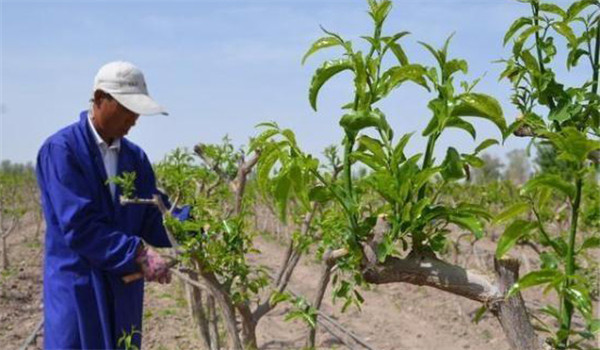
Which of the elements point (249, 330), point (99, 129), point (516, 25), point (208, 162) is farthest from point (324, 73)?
point (99, 129)

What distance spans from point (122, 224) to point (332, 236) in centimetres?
131

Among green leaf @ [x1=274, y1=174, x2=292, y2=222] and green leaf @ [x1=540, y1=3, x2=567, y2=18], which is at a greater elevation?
green leaf @ [x1=540, y1=3, x2=567, y2=18]

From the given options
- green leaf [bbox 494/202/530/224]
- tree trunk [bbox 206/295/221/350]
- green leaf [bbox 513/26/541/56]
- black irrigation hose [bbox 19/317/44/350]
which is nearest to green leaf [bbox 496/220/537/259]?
green leaf [bbox 494/202/530/224]

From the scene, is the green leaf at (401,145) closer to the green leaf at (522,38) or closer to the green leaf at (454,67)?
the green leaf at (454,67)

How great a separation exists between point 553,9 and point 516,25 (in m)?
0.07

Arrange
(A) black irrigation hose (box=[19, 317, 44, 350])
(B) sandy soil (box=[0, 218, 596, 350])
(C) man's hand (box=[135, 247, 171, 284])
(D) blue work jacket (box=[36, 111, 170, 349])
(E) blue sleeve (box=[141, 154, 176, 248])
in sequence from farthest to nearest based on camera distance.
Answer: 1. (B) sandy soil (box=[0, 218, 596, 350])
2. (A) black irrigation hose (box=[19, 317, 44, 350])
3. (E) blue sleeve (box=[141, 154, 176, 248])
4. (D) blue work jacket (box=[36, 111, 170, 349])
5. (C) man's hand (box=[135, 247, 171, 284])

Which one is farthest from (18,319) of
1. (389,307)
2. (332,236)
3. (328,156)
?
(332,236)

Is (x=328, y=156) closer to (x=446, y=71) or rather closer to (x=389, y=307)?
(x=446, y=71)

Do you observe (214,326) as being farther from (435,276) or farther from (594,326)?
(594,326)

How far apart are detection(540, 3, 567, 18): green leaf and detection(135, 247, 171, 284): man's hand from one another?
2049 millimetres

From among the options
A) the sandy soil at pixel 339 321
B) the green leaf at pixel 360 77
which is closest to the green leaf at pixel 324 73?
the green leaf at pixel 360 77

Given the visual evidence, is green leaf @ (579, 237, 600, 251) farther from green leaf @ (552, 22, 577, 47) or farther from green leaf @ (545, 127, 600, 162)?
green leaf @ (552, 22, 577, 47)

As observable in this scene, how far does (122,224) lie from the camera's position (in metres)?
3.53

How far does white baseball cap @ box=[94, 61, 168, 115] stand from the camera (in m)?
3.24
